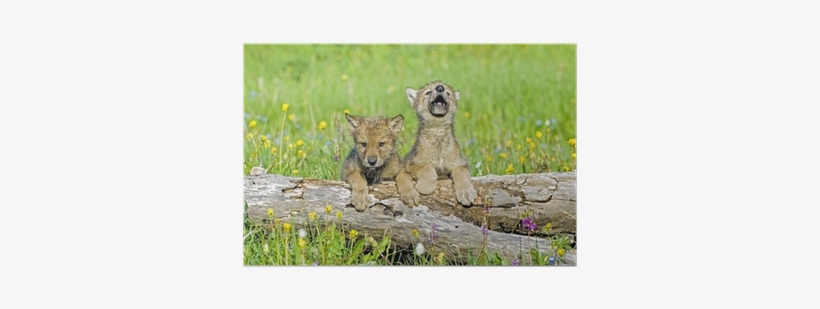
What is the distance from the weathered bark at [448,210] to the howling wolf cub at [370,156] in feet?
0.20

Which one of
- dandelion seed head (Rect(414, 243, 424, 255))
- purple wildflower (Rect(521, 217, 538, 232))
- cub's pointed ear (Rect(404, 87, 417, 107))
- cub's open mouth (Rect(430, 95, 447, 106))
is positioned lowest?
dandelion seed head (Rect(414, 243, 424, 255))

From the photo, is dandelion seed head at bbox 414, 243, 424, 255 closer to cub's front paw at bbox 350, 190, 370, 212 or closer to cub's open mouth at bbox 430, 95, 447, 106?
cub's front paw at bbox 350, 190, 370, 212

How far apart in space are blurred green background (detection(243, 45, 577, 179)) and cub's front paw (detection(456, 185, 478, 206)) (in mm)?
379

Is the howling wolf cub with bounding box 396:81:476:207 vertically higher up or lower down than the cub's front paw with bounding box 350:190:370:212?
higher up

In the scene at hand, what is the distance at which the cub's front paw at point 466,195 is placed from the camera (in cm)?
593

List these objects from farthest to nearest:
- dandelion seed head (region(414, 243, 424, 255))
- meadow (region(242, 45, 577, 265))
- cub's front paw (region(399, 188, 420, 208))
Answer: meadow (region(242, 45, 577, 265)), dandelion seed head (region(414, 243, 424, 255)), cub's front paw (region(399, 188, 420, 208))

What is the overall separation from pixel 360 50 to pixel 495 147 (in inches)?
38.7

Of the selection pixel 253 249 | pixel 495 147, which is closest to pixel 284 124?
pixel 253 249

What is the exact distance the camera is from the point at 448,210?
19.6 feet

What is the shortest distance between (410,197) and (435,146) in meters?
0.35

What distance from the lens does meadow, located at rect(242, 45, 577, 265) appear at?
627 centimetres

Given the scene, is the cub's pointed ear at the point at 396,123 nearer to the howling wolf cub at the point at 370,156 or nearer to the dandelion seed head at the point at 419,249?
the howling wolf cub at the point at 370,156

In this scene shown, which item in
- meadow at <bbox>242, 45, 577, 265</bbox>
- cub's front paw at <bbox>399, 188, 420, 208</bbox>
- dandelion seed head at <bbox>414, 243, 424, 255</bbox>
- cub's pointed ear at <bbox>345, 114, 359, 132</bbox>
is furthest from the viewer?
meadow at <bbox>242, 45, 577, 265</bbox>

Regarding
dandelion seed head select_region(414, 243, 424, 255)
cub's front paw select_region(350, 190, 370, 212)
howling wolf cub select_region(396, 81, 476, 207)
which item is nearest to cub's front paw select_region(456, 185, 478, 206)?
howling wolf cub select_region(396, 81, 476, 207)
